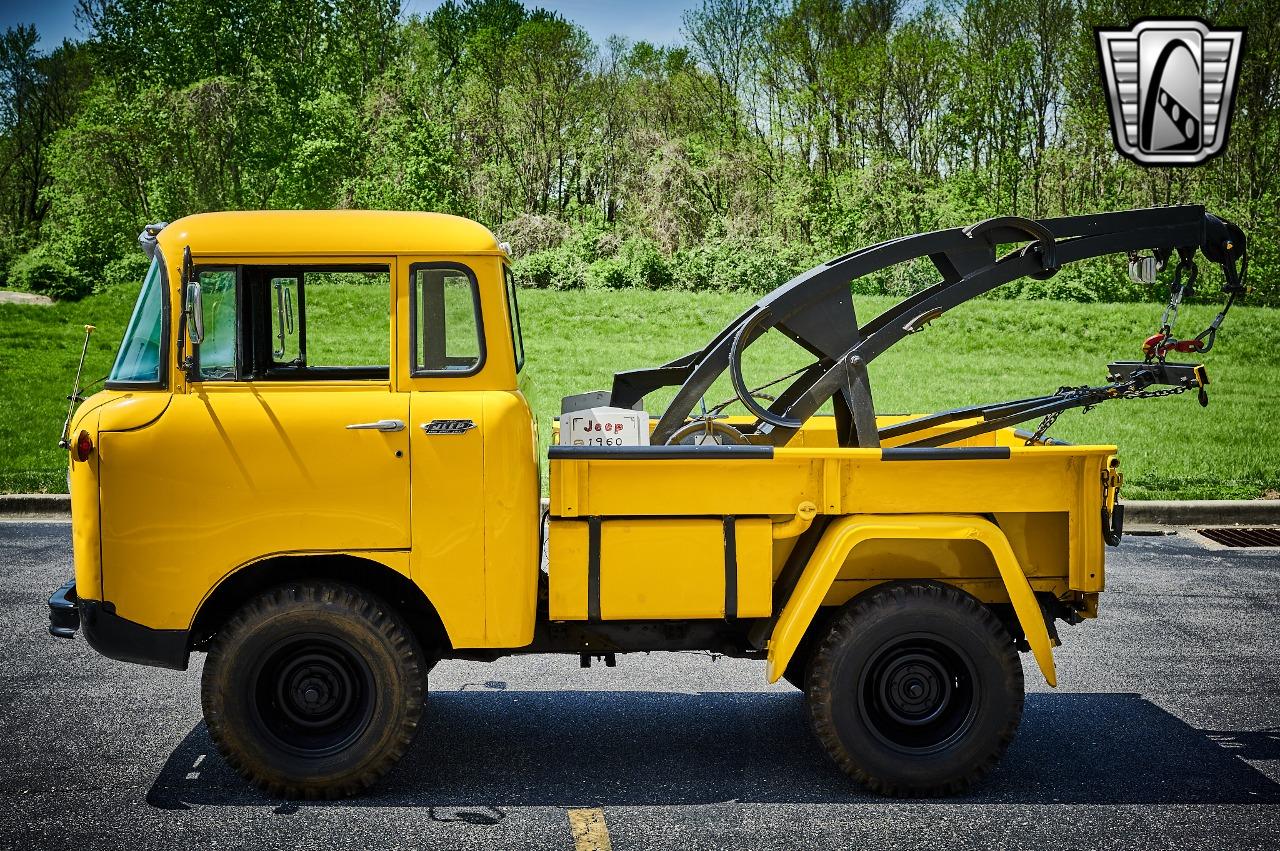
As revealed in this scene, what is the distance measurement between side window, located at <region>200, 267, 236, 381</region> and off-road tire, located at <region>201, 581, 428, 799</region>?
94cm

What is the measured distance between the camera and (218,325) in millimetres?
4859

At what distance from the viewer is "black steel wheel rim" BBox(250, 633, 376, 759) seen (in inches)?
186

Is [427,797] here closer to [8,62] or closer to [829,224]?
[829,224]

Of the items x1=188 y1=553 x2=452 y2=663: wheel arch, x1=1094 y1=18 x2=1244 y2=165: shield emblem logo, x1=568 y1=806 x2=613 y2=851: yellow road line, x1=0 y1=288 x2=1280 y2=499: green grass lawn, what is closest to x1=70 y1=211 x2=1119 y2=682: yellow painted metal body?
Result: x1=188 y1=553 x2=452 y2=663: wheel arch

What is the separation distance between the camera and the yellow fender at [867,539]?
4699 mm

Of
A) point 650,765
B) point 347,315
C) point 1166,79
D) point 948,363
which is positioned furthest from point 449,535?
point 948,363

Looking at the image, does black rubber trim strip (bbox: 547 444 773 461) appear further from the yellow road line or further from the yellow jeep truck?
the yellow road line

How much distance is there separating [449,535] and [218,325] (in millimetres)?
1337

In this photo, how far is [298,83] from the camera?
31.3 m

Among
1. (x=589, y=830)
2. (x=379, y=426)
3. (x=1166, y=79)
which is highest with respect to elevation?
(x=1166, y=79)

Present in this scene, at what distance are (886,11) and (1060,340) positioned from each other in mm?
13748

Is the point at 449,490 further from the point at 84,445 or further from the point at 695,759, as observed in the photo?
the point at 695,759

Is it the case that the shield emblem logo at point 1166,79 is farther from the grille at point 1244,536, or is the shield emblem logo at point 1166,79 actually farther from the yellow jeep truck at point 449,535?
the yellow jeep truck at point 449,535

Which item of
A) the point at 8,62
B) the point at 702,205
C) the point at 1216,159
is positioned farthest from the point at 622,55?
the point at 8,62
